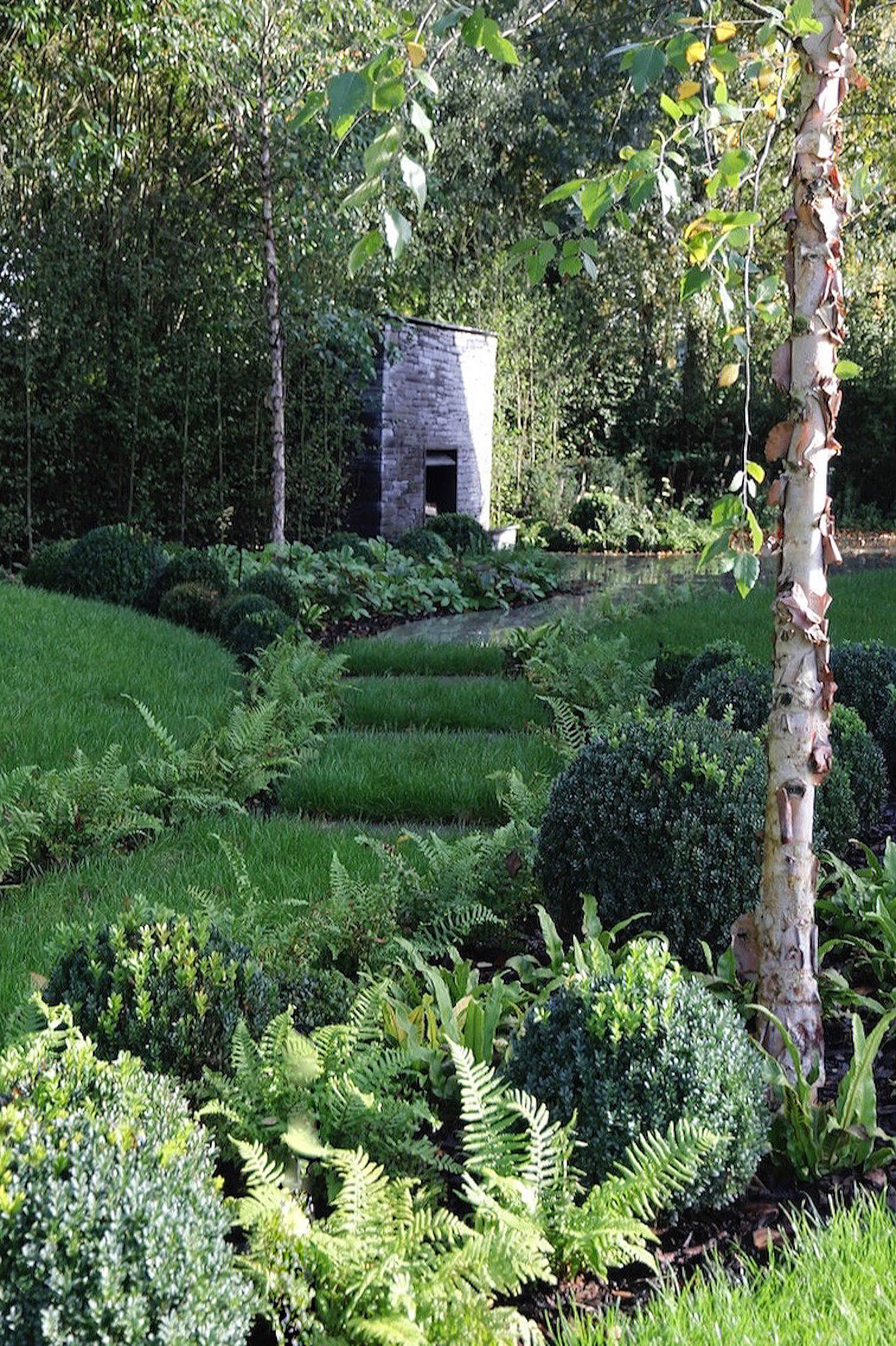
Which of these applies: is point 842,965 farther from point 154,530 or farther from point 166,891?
point 154,530

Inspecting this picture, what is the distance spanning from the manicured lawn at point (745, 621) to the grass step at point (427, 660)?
3.57ft

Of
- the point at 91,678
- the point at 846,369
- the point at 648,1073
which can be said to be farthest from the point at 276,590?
the point at 648,1073

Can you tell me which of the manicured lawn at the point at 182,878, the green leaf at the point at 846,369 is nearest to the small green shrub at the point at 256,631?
the manicured lawn at the point at 182,878

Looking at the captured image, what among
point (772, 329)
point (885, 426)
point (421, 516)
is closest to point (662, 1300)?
point (421, 516)

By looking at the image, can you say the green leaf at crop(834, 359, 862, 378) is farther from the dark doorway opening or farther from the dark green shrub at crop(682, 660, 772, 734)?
the dark doorway opening

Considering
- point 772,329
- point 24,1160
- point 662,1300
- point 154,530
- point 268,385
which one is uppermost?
point 772,329

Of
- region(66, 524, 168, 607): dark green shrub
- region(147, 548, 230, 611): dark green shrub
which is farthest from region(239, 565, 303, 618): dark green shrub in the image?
region(66, 524, 168, 607): dark green shrub

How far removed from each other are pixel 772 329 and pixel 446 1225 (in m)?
20.7

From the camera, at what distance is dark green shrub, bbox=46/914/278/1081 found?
2578 millimetres

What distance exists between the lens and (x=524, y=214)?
21.3 meters

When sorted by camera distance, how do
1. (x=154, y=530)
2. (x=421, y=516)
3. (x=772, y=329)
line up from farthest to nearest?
1. (x=772, y=329)
2. (x=421, y=516)
3. (x=154, y=530)

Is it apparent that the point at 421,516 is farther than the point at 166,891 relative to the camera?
Yes

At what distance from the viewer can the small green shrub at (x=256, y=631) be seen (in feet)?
29.2

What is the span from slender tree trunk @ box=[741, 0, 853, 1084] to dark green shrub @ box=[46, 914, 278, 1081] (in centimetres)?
125
